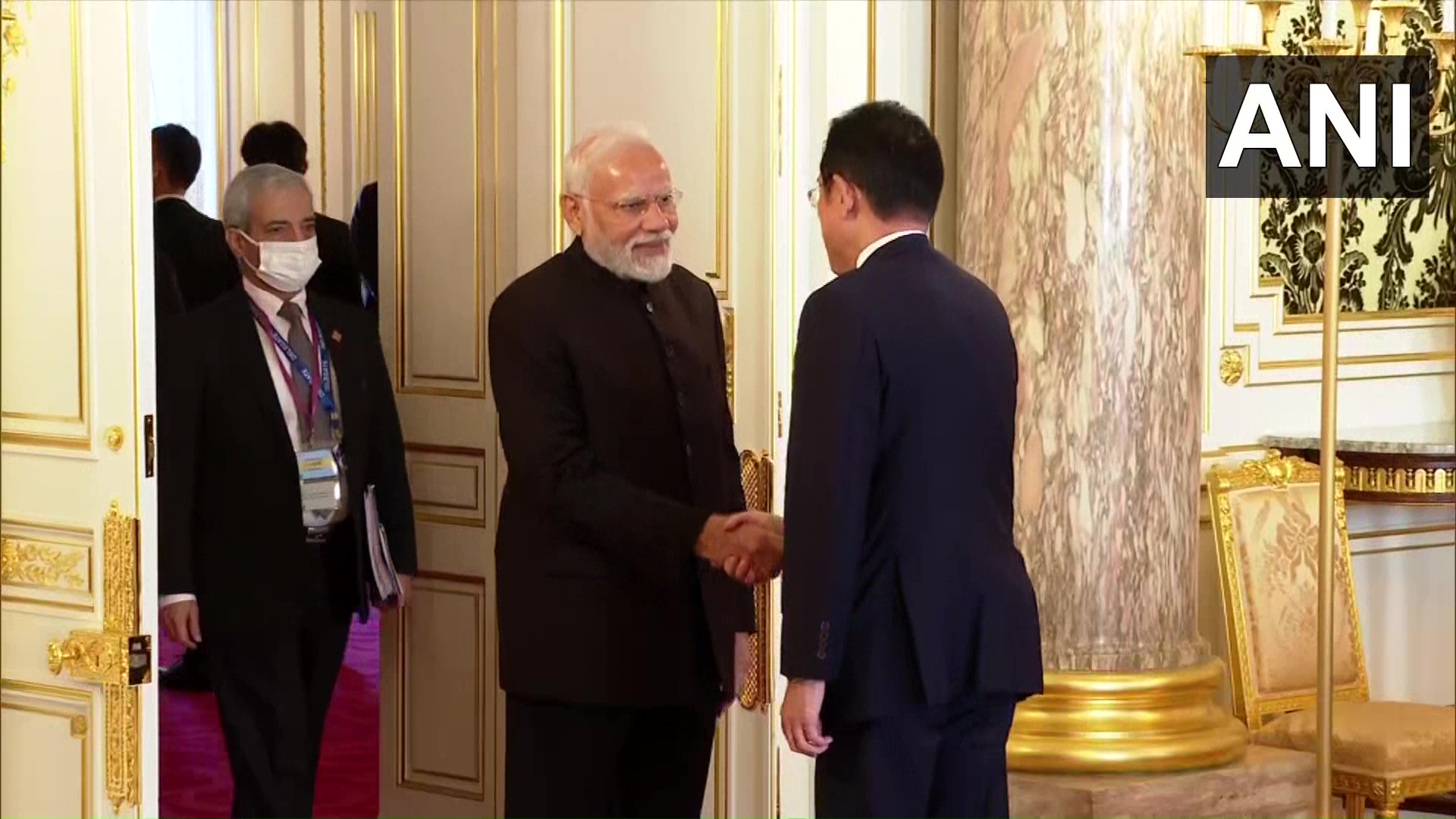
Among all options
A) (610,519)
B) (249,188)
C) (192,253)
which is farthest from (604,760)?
(192,253)

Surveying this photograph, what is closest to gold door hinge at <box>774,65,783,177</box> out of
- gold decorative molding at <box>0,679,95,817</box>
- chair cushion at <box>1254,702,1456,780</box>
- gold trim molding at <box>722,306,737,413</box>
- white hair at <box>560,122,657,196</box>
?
gold trim molding at <box>722,306,737,413</box>

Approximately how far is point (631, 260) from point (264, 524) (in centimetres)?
133

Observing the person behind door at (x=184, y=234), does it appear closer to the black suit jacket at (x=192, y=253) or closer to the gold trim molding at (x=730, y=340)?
the black suit jacket at (x=192, y=253)

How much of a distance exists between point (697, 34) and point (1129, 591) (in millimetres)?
1573

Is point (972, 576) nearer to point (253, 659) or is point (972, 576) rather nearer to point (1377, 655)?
point (253, 659)

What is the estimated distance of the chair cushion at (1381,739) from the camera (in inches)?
186

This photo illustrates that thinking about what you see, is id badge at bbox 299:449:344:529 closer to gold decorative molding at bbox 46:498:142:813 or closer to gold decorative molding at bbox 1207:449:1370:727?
gold decorative molding at bbox 46:498:142:813

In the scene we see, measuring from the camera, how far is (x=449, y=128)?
4824mm

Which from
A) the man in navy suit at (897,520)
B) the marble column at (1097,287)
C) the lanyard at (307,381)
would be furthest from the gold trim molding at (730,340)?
the man in navy suit at (897,520)

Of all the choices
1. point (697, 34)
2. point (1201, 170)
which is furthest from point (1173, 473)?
point (697, 34)

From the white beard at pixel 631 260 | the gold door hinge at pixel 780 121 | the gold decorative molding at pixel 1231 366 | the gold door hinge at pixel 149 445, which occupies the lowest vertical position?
the gold door hinge at pixel 149 445

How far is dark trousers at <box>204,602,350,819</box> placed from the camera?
429cm

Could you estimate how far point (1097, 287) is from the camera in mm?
4363

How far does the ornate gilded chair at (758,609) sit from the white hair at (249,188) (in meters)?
1.31
